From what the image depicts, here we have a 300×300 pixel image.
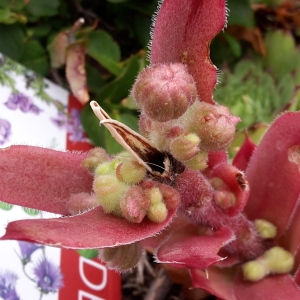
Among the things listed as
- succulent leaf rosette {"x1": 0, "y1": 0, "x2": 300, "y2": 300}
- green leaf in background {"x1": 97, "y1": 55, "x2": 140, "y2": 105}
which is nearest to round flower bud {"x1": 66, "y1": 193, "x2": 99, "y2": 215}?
succulent leaf rosette {"x1": 0, "y1": 0, "x2": 300, "y2": 300}

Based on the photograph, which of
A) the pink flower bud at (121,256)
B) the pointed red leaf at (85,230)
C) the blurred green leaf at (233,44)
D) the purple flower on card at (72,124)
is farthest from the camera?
the blurred green leaf at (233,44)

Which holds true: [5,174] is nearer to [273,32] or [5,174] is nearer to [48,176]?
[48,176]

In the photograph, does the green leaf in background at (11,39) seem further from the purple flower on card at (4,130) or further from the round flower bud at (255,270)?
Answer: the round flower bud at (255,270)

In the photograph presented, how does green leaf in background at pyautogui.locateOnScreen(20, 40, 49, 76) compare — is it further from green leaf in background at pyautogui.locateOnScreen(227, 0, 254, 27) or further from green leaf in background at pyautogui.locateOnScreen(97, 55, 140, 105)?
green leaf in background at pyautogui.locateOnScreen(227, 0, 254, 27)

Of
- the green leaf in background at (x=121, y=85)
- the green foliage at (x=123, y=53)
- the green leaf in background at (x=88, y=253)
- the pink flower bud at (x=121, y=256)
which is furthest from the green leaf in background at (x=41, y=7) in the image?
the pink flower bud at (x=121, y=256)

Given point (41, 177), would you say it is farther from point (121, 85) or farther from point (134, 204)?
point (121, 85)

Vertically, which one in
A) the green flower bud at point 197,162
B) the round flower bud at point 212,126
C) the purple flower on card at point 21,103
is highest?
the round flower bud at point 212,126
